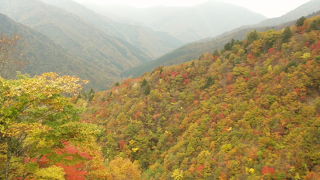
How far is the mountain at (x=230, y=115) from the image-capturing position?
2938 centimetres

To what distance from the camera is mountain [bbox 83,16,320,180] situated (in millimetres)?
29375

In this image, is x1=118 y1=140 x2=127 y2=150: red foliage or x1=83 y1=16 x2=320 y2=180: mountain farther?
x1=118 y1=140 x2=127 y2=150: red foliage

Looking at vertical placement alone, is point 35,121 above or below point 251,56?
above

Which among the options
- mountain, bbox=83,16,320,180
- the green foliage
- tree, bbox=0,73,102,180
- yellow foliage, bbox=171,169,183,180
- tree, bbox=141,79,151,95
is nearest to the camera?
tree, bbox=0,73,102,180

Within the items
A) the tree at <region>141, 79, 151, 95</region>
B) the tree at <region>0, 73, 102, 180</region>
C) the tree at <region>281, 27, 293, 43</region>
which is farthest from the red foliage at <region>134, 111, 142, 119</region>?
the tree at <region>0, 73, 102, 180</region>

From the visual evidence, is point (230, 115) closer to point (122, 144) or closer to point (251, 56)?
point (251, 56)

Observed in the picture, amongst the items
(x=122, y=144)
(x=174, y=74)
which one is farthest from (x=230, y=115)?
(x=174, y=74)

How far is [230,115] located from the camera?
37719 millimetres

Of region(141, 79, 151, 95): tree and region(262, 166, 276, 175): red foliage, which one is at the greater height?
region(141, 79, 151, 95): tree

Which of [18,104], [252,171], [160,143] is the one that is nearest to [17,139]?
[18,104]

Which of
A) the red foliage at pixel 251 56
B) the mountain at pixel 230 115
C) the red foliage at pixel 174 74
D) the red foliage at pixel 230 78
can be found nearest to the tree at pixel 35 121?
the mountain at pixel 230 115

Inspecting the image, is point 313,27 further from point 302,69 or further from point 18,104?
point 18,104

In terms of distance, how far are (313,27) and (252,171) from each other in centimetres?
2875

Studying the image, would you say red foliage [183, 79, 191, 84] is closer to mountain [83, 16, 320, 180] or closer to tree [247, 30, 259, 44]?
mountain [83, 16, 320, 180]
